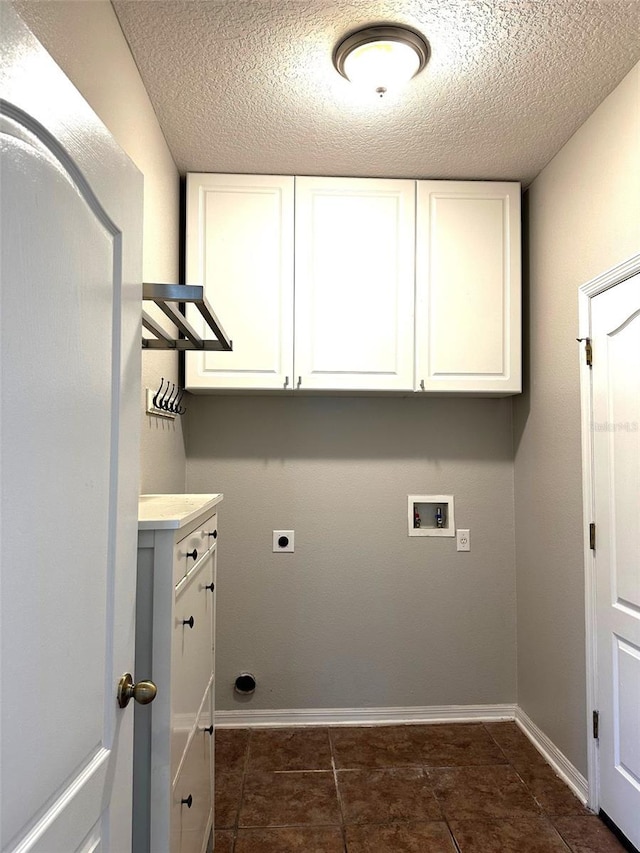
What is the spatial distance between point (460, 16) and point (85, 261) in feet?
4.97

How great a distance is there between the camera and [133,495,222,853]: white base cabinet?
3.83 ft

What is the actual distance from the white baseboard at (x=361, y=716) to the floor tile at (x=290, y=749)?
6cm

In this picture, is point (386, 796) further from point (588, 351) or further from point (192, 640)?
point (588, 351)

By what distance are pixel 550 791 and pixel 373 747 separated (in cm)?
76

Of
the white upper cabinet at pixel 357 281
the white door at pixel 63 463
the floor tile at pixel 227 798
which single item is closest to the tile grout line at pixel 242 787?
the floor tile at pixel 227 798

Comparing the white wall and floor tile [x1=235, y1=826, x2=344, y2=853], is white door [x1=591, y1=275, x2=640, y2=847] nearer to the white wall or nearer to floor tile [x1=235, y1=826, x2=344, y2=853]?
floor tile [x1=235, y1=826, x2=344, y2=853]

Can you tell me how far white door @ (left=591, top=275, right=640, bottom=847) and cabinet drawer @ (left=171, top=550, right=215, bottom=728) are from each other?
4.61ft

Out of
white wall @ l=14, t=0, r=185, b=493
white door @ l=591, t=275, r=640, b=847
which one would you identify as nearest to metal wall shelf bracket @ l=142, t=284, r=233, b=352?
white wall @ l=14, t=0, r=185, b=493

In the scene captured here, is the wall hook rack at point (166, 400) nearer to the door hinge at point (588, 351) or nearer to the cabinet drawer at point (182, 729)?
the cabinet drawer at point (182, 729)

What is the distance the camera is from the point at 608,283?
2.07m

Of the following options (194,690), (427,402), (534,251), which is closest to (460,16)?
(534,251)

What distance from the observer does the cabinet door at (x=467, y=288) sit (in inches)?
106

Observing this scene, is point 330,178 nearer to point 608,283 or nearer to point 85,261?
point 608,283

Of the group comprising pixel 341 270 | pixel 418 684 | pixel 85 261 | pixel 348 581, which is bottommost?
pixel 418 684
